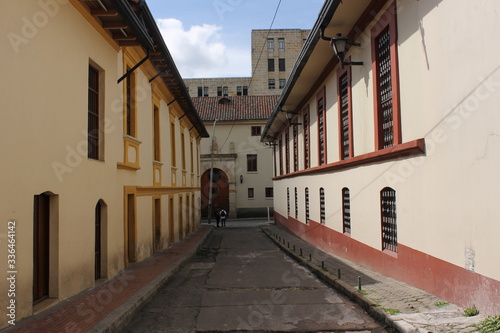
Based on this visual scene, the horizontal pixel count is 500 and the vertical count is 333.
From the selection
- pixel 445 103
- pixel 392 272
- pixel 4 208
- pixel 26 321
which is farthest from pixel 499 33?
pixel 26 321

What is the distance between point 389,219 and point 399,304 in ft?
8.09

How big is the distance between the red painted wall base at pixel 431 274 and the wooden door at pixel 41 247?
226 inches

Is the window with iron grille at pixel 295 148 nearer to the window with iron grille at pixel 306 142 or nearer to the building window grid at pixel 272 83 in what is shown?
the window with iron grille at pixel 306 142

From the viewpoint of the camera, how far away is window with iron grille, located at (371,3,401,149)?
7.74 meters

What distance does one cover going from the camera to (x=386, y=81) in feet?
27.9

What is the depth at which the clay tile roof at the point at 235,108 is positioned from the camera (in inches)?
1567

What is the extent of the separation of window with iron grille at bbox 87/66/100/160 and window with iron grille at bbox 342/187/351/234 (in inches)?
249

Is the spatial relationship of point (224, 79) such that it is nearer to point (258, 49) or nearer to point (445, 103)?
point (258, 49)

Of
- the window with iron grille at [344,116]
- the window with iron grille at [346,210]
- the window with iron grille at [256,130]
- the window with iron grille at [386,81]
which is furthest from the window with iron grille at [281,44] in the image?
the window with iron grille at [386,81]

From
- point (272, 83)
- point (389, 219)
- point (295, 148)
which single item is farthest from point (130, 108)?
point (272, 83)

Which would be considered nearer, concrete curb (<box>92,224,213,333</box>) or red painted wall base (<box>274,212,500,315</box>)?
red painted wall base (<box>274,212,500,315</box>)

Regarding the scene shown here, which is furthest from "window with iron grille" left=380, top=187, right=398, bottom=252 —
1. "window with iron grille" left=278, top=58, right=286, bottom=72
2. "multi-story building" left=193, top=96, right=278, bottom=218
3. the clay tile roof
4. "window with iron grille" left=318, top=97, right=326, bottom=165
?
"window with iron grille" left=278, top=58, right=286, bottom=72

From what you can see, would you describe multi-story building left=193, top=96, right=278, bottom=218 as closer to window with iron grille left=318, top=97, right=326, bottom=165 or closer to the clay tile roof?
the clay tile roof

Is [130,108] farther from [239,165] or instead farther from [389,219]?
[239,165]
